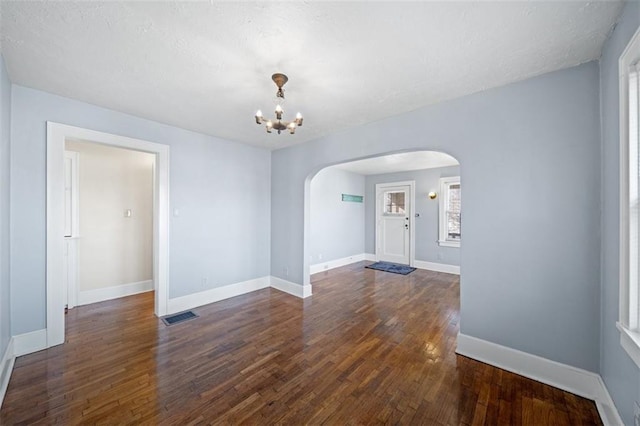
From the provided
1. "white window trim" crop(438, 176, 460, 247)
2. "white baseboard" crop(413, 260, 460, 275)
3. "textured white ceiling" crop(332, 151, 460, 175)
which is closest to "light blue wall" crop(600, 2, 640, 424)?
"textured white ceiling" crop(332, 151, 460, 175)

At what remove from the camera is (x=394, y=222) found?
673cm

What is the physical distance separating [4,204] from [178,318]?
204cm

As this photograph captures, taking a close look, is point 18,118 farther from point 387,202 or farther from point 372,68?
point 387,202

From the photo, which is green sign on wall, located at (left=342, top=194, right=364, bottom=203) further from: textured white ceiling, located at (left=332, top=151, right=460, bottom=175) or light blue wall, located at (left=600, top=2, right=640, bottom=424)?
light blue wall, located at (left=600, top=2, right=640, bottom=424)

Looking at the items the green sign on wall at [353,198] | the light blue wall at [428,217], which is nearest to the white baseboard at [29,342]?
the green sign on wall at [353,198]

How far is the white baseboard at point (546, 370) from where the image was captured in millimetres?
1712

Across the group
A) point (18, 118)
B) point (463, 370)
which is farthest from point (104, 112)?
point (463, 370)

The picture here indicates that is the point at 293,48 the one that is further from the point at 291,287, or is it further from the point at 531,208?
the point at 291,287

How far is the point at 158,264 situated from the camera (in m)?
3.29

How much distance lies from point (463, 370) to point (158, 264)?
12.2 feet

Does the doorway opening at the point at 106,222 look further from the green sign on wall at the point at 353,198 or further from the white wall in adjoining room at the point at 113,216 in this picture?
the green sign on wall at the point at 353,198

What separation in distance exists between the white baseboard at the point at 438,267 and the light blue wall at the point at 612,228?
3.94 meters

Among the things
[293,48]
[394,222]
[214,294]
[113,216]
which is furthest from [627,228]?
[113,216]

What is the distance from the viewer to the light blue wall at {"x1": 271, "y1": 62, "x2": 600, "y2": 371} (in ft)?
6.23
